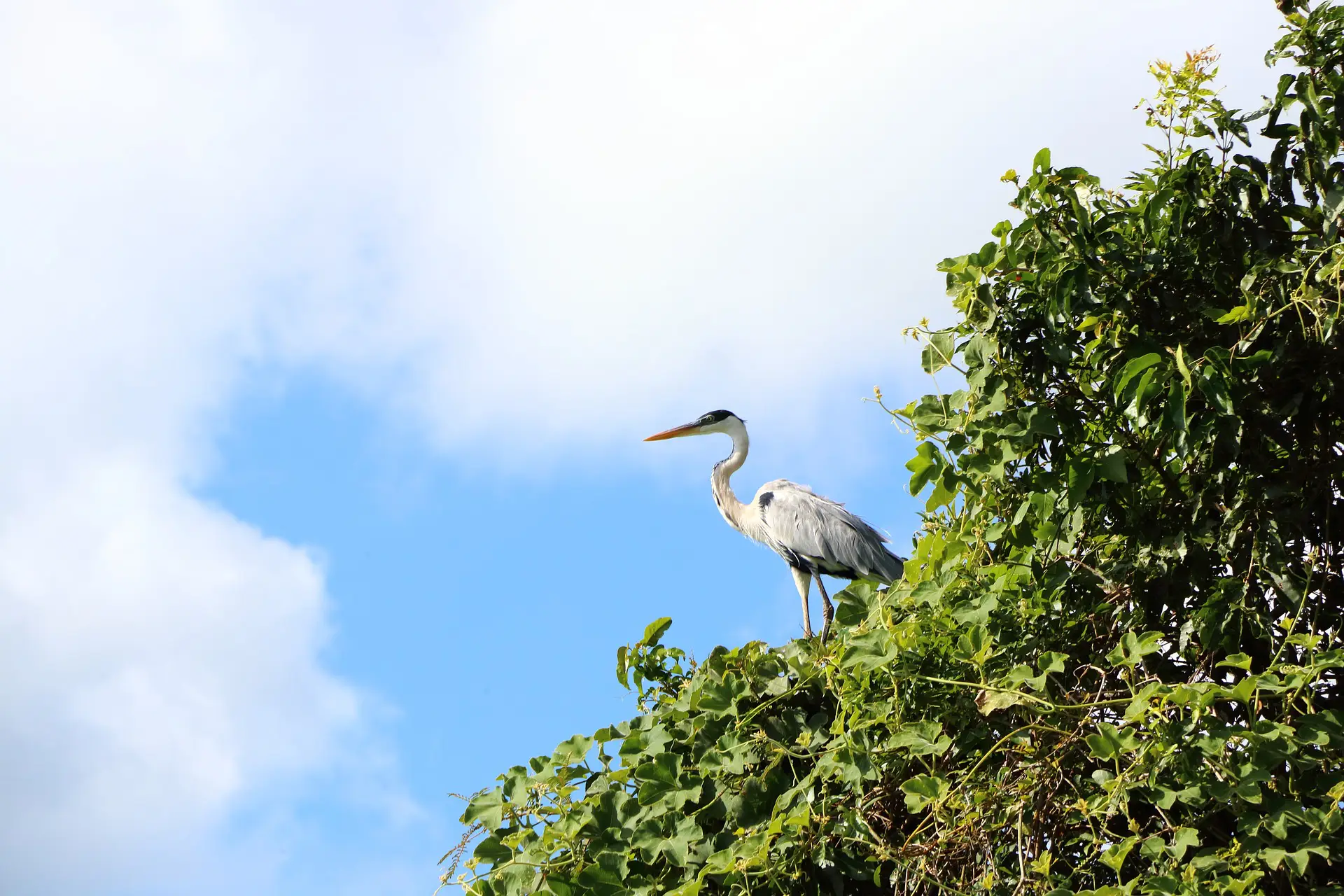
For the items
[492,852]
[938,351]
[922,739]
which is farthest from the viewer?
[492,852]

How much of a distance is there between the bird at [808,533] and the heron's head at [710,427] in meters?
0.54

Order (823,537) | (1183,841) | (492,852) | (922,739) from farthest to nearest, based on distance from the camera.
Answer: (823,537)
(492,852)
(922,739)
(1183,841)

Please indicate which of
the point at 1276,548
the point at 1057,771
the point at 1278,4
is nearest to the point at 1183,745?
the point at 1057,771

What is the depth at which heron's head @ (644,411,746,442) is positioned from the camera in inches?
352

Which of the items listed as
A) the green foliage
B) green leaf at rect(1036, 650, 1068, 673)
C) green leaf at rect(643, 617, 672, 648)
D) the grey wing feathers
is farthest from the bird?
green leaf at rect(1036, 650, 1068, 673)

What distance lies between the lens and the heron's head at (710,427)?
895 cm

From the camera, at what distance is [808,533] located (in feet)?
26.7

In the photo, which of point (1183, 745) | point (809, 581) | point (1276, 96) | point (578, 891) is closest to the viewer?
point (1183, 745)

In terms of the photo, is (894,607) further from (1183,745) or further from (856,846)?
(1183,745)

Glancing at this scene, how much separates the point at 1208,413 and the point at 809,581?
19.6 feet

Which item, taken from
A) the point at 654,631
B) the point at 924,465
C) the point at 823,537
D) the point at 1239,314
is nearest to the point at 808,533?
the point at 823,537

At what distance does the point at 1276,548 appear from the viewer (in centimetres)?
245

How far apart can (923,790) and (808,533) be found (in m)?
5.65

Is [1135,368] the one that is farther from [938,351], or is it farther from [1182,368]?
[938,351]
